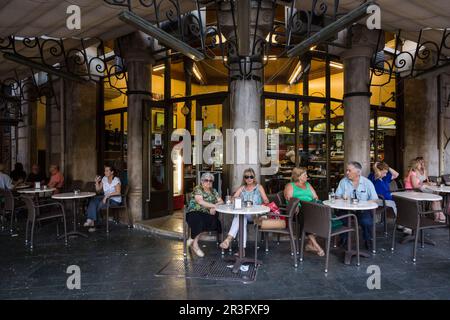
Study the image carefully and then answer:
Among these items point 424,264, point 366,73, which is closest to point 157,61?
point 366,73

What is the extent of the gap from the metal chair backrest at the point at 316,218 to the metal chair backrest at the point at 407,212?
4.71ft

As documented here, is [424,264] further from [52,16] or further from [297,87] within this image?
[52,16]

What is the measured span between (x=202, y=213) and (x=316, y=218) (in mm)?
1678

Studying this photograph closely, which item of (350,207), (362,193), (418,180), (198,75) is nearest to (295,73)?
(198,75)

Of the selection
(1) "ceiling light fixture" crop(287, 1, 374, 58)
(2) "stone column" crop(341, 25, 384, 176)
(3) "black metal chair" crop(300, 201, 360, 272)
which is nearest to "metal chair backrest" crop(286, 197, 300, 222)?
(3) "black metal chair" crop(300, 201, 360, 272)

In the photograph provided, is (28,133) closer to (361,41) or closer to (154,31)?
(154,31)

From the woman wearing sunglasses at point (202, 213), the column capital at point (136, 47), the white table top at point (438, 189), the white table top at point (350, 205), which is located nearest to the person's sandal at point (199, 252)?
the woman wearing sunglasses at point (202, 213)

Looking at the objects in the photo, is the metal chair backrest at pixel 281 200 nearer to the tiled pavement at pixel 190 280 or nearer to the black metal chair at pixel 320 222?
the tiled pavement at pixel 190 280

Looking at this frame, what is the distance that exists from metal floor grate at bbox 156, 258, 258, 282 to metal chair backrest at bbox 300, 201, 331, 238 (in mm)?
917

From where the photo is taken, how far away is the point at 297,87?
7.07m

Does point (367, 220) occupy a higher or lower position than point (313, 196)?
lower

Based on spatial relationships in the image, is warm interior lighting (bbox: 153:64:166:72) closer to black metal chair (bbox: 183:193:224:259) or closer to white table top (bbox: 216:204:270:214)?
black metal chair (bbox: 183:193:224:259)
